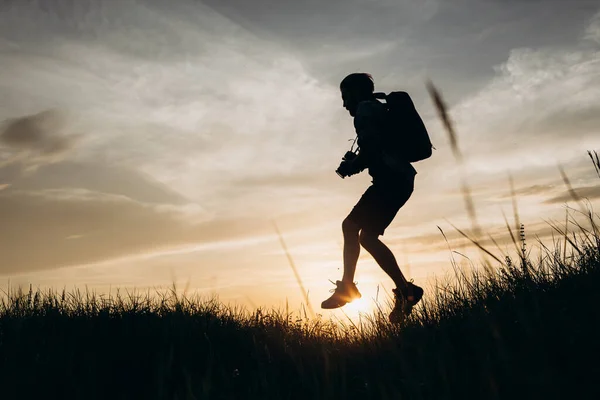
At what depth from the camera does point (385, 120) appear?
199 inches

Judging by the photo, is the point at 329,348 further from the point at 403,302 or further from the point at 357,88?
the point at 357,88

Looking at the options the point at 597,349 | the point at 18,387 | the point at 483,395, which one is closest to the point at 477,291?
the point at 597,349

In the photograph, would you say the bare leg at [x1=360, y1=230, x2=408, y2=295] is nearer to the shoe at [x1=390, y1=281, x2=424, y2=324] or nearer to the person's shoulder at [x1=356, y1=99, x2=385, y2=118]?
the shoe at [x1=390, y1=281, x2=424, y2=324]

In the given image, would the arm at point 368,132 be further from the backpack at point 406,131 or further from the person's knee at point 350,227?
the person's knee at point 350,227

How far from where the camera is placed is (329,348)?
13.4ft

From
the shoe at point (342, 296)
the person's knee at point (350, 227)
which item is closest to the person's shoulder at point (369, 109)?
the person's knee at point (350, 227)

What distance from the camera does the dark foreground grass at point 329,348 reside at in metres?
2.62

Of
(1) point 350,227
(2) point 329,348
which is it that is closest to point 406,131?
(1) point 350,227

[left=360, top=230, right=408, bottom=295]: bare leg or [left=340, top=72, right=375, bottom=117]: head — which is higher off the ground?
[left=340, top=72, right=375, bottom=117]: head

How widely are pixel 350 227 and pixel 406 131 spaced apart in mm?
1184

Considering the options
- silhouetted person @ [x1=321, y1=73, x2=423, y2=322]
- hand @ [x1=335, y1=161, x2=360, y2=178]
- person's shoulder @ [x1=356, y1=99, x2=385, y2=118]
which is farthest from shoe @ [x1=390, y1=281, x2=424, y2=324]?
person's shoulder @ [x1=356, y1=99, x2=385, y2=118]

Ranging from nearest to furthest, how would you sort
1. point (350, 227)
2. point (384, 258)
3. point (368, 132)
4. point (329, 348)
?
1. point (329, 348)
2. point (368, 132)
3. point (384, 258)
4. point (350, 227)

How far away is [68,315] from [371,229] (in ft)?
Result: 10.4

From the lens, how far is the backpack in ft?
16.3
